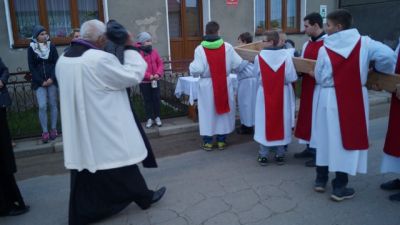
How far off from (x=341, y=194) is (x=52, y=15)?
857 cm

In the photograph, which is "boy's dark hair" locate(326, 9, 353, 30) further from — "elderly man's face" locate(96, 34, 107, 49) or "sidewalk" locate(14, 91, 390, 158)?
"sidewalk" locate(14, 91, 390, 158)

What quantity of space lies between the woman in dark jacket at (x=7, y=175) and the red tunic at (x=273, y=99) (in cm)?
297

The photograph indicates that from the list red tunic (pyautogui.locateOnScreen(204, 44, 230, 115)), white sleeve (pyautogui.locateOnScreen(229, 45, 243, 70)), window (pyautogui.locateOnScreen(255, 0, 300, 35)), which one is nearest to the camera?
red tunic (pyautogui.locateOnScreen(204, 44, 230, 115))

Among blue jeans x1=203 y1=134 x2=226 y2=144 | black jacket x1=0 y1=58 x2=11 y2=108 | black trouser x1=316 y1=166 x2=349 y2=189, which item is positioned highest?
black jacket x1=0 y1=58 x2=11 y2=108

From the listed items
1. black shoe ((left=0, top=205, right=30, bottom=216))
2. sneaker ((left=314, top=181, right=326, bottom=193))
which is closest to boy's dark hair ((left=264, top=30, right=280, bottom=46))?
sneaker ((left=314, top=181, right=326, bottom=193))

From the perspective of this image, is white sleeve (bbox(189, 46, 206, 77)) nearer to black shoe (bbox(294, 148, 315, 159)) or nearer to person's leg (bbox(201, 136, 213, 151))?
person's leg (bbox(201, 136, 213, 151))

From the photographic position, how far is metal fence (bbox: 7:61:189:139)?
7.32 meters

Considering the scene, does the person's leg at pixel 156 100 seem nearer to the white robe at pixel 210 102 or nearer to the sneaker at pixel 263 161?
the white robe at pixel 210 102

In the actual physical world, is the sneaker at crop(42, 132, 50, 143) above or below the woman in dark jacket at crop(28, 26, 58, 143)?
below

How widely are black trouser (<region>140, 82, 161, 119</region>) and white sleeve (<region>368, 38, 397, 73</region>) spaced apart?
168 inches

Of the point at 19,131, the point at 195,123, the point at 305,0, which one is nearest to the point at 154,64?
the point at 195,123

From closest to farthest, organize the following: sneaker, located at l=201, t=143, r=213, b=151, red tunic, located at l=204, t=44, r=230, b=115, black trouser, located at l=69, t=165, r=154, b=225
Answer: black trouser, located at l=69, t=165, r=154, b=225 < red tunic, located at l=204, t=44, r=230, b=115 < sneaker, located at l=201, t=143, r=213, b=151

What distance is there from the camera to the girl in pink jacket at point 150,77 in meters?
6.95

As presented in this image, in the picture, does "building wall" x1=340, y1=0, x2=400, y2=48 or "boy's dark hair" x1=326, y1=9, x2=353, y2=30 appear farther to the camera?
"building wall" x1=340, y1=0, x2=400, y2=48
